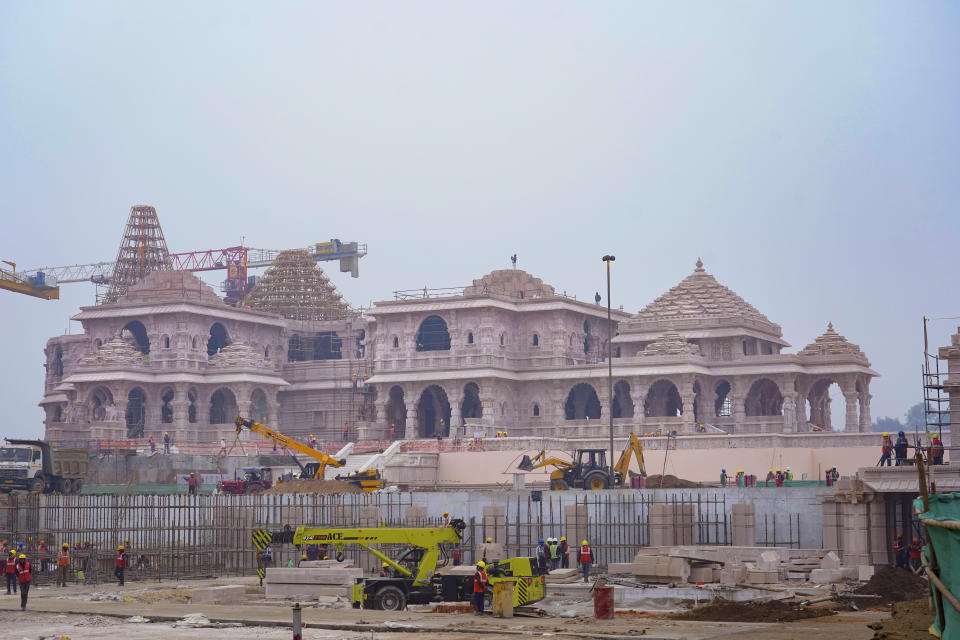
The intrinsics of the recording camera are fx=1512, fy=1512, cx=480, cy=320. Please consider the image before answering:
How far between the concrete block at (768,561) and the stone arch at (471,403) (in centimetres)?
5212

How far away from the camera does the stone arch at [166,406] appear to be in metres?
101

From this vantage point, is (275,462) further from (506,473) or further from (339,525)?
(339,525)

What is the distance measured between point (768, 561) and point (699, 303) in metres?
55.9

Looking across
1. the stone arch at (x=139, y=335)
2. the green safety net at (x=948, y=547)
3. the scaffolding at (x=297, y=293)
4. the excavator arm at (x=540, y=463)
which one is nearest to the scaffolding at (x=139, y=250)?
the scaffolding at (x=297, y=293)

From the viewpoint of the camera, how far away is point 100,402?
10012 cm

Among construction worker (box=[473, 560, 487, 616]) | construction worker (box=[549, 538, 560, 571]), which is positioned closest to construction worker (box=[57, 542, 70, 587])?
construction worker (box=[549, 538, 560, 571])

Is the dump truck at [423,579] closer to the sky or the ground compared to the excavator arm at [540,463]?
closer to the ground

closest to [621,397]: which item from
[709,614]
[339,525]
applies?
[339,525]

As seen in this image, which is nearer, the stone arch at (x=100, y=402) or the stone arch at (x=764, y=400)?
Result: the stone arch at (x=764, y=400)

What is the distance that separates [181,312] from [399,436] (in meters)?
18.0

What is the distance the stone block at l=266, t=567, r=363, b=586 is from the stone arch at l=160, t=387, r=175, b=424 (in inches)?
2338

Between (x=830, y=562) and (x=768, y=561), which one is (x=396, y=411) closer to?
(x=830, y=562)

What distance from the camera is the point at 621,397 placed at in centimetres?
9481

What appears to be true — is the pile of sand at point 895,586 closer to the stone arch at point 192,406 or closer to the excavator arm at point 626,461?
the excavator arm at point 626,461
